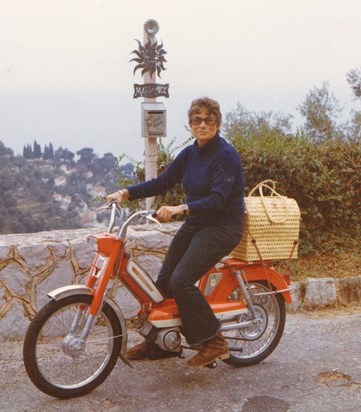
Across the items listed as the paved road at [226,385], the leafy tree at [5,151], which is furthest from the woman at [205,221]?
the leafy tree at [5,151]

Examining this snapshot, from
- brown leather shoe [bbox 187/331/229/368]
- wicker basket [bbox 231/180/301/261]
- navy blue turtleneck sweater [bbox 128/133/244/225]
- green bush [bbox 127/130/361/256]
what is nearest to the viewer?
navy blue turtleneck sweater [bbox 128/133/244/225]

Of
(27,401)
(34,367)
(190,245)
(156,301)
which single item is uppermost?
(190,245)

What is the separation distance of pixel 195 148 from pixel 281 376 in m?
1.79

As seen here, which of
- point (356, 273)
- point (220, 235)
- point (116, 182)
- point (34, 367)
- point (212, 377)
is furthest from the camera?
point (116, 182)

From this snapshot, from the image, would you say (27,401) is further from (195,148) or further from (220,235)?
(195,148)

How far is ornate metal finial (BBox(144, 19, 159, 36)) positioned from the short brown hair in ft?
16.3

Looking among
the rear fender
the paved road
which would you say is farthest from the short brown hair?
the paved road

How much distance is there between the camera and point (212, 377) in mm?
4609

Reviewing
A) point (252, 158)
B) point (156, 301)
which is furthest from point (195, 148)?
point (252, 158)

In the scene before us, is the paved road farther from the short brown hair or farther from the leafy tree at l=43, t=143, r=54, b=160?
the leafy tree at l=43, t=143, r=54, b=160

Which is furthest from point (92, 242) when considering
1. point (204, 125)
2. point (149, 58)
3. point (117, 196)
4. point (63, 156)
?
point (63, 156)

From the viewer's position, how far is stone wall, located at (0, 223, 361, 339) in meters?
5.33

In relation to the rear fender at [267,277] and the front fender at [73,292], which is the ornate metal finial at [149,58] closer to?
the rear fender at [267,277]

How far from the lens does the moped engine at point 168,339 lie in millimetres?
4324
